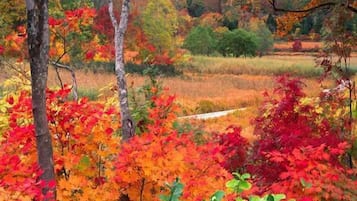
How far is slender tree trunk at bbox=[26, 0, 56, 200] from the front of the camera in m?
4.18

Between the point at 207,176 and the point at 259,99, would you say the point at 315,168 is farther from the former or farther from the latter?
the point at 259,99

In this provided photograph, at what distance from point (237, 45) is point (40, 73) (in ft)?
110

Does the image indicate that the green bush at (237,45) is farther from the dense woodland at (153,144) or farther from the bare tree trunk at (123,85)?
the bare tree trunk at (123,85)

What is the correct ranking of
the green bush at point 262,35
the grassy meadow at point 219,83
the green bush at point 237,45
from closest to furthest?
the grassy meadow at point 219,83, the green bush at point 237,45, the green bush at point 262,35

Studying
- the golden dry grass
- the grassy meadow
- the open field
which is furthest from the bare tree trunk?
the golden dry grass

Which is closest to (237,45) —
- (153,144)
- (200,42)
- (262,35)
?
(200,42)

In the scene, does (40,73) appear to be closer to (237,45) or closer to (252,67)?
(252,67)

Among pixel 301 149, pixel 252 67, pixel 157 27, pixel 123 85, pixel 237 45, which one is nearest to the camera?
pixel 301 149

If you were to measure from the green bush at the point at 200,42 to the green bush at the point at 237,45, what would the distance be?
0.68m

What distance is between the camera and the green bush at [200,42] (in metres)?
35.9

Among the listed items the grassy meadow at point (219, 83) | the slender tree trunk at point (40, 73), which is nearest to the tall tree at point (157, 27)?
the grassy meadow at point (219, 83)

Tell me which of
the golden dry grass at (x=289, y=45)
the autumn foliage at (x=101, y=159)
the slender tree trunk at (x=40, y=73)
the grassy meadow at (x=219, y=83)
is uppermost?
the slender tree trunk at (x=40, y=73)

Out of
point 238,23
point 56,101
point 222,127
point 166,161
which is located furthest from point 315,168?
point 238,23

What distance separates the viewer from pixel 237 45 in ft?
123
